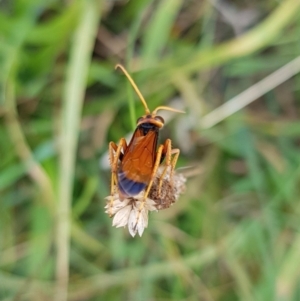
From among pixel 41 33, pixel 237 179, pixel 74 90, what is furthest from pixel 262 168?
pixel 41 33

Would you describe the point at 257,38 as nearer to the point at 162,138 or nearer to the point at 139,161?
the point at 162,138

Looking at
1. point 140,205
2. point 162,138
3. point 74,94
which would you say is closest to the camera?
point 140,205

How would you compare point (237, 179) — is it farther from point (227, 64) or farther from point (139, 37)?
point (139, 37)

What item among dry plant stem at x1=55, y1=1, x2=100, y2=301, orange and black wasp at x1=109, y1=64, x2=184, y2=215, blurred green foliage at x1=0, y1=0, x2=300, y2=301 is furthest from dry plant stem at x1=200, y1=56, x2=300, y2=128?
orange and black wasp at x1=109, y1=64, x2=184, y2=215

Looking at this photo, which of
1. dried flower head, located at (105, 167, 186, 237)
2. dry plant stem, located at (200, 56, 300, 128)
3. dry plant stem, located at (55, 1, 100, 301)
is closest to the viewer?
dried flower head, located at (105, 167, 186, 237)

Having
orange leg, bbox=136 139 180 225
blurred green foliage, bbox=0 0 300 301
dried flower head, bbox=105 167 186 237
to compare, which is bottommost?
dried flower head, bbox=105 167 186 237

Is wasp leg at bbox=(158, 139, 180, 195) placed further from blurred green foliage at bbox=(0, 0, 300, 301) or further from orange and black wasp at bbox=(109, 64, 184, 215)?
blurred green foliage at bbox=(0, 0, 300, 301)

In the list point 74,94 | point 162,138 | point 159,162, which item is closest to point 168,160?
point 159,162
